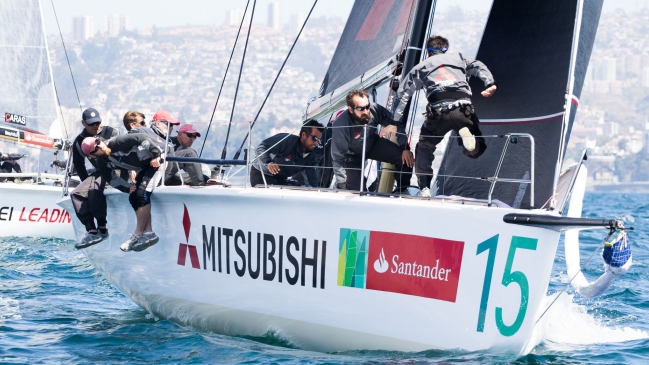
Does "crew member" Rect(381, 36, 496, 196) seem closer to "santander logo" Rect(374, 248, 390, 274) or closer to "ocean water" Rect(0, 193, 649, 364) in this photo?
"santander logo" Rect(374, 248, 390, 274)

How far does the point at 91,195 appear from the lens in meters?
6.98

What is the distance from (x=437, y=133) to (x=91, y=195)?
267 cm

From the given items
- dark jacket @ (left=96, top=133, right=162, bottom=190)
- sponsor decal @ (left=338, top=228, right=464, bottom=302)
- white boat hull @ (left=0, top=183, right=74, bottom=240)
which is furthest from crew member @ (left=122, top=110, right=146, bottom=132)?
white boat hull @ (left=0, top=183, right=74, bottom=240)

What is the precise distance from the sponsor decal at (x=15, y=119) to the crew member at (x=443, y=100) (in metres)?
11.7

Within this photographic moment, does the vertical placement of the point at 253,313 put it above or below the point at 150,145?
below

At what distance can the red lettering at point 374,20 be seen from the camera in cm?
747

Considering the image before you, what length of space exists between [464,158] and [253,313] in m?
1.90

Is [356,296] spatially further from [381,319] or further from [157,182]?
[157,182]

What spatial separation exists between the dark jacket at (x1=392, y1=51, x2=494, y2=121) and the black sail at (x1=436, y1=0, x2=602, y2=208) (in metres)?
0.51

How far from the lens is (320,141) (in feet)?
22.8

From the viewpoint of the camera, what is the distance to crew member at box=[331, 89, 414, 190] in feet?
19.6

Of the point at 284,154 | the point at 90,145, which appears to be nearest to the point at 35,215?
the point at 90,145

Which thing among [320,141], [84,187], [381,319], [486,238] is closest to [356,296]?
[381,319]

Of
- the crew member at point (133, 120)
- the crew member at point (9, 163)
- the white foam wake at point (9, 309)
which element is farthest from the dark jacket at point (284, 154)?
the crew member at point (9, 163)
